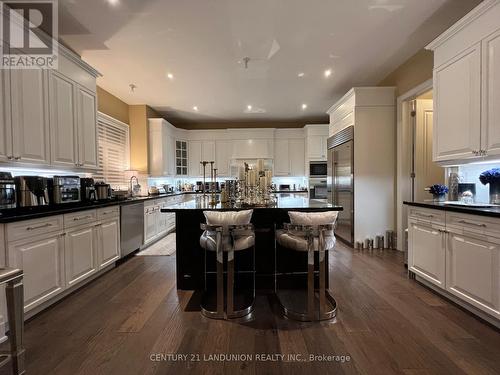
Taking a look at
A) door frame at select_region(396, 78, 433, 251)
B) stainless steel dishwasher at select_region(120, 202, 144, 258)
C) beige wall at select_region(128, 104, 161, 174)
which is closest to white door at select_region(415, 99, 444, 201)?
door frame at select_region(396, 78, 433, 251)

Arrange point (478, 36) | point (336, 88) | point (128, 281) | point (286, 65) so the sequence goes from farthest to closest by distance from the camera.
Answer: point (336, 88) < point (286, 65) < point (128, 281) < point (478, 36)

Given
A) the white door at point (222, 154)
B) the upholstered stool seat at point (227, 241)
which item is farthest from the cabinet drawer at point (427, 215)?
the white door at point (222, 154)

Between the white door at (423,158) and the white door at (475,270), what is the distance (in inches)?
74.3

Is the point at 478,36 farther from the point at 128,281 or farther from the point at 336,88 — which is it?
the point at 128,281

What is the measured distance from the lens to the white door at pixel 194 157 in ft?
23.8

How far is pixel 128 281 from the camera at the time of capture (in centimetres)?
308

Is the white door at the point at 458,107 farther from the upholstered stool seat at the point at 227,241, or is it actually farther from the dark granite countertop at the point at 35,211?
the dark granite countertop at the point at 35,211

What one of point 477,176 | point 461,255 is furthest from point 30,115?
point 477,176

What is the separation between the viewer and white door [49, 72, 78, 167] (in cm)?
274

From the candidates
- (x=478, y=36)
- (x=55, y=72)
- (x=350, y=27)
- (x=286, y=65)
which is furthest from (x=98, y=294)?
(x=478, y=36)

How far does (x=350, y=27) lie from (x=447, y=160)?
1857mm

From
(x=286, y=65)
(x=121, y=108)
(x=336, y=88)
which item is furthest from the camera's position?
→ (x=121, y=108)

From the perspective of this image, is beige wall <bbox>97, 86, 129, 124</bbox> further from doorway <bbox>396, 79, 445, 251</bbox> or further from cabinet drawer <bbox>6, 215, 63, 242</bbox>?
doorway <bbox>396, 79, 445, 251</bbox>

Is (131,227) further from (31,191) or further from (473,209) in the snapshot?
(473,209)
